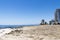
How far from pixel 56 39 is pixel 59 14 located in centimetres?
4297

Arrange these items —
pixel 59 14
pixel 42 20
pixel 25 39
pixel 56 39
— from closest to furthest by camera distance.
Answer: pixel 56 39
pixel 25 39
pixel 59 14
pixel 42 20

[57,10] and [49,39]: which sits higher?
[57,10]

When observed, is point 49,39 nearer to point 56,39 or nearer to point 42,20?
point 56,39

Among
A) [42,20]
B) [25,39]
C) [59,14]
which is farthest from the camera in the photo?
[42,20]

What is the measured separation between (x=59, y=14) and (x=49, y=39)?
42.9 metres

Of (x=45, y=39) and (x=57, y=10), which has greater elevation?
(x=57, y=10)

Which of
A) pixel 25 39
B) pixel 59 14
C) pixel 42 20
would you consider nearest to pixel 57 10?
pixel 59 14

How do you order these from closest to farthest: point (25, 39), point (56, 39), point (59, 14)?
point (56, 39) < point (25, 39) < point (59, 14)

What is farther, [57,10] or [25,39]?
[57,10]

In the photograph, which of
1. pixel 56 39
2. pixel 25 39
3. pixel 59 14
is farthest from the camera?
pixel 59 14

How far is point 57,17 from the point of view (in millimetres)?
51875

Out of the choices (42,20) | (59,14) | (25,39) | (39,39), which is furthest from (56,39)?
(42,20)

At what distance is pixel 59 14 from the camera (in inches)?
2007

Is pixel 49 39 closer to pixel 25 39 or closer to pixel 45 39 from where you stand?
pixel 45 39
